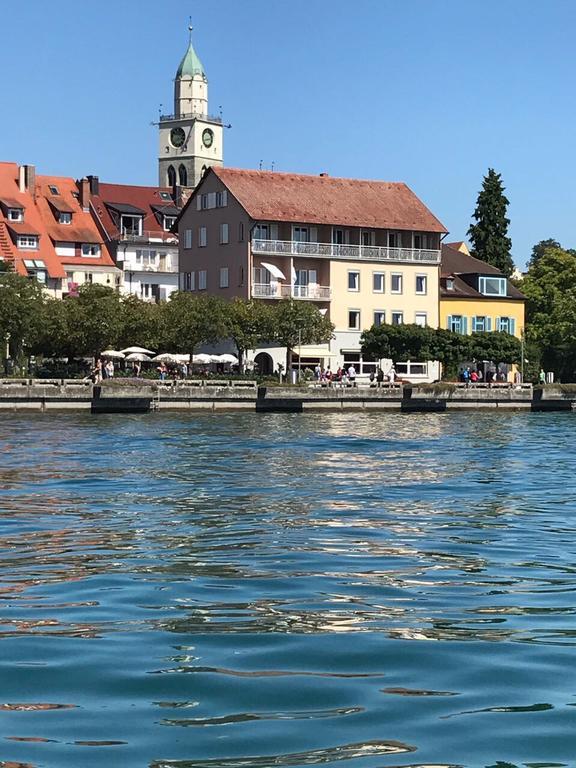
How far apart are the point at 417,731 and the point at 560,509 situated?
1419cm

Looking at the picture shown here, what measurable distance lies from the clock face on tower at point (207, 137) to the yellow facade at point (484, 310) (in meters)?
70.6

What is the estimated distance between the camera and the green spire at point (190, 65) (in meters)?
162

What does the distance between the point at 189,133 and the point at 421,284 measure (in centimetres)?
7300

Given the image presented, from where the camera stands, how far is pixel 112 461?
106 feet

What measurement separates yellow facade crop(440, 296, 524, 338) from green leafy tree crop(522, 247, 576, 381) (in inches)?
84.7

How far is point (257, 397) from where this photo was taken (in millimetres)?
65375

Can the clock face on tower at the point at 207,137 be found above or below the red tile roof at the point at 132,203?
above

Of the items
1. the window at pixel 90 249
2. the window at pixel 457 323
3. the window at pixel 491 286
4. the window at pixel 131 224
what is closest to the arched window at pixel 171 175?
the window at pixel 131 224

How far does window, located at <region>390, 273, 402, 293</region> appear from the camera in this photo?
89.2 meters

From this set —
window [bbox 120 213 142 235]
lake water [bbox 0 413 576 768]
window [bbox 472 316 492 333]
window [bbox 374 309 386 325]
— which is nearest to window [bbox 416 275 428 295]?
window [bbox 374 309 386 325]

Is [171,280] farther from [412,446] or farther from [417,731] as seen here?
[417,731]

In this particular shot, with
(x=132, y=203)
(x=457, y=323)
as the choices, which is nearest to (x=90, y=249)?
(x=132, y=203)

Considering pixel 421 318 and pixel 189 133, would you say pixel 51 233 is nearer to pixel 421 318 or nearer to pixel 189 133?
pixel 421 318

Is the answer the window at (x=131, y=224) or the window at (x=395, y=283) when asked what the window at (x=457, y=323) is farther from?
the window at (x=131, y=224)
